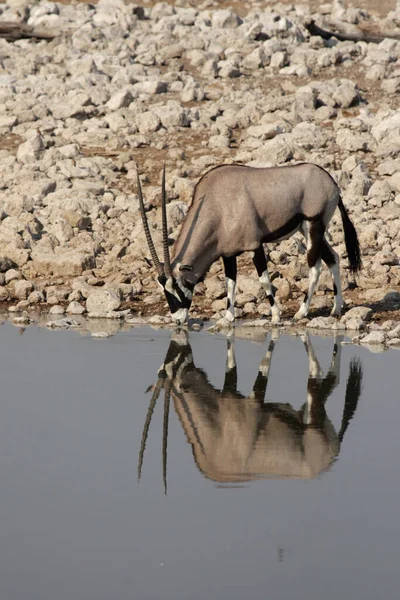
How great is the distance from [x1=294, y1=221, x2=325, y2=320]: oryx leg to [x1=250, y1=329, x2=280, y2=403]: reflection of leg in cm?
96

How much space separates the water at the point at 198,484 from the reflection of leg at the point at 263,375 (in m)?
0.05

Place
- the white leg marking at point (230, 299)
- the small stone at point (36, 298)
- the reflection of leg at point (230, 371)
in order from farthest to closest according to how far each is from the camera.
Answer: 1. the small stone at point (36, 298)
2. the white leg marking at point (230, 299)
3. the reflection of leg at point (230, 371)

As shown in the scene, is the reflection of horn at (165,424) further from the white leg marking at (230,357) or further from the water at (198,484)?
the white leg marking at (230,357)

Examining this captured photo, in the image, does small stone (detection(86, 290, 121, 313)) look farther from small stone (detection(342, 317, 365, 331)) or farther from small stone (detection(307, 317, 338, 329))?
small stone (detection(342, 317, 365, 331))

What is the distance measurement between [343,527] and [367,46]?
1820 cm

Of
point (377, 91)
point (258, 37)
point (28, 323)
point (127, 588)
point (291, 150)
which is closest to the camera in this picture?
point (127, 588)

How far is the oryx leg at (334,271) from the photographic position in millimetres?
12000

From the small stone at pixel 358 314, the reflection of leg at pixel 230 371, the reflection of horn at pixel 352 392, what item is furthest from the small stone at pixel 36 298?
the reflection of horn at pixel 352 392

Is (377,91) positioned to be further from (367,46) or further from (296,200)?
(296,200)

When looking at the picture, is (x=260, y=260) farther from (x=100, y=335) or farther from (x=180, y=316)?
(x=100, y=335)

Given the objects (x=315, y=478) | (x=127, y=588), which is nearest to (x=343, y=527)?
(x=315, y=478)

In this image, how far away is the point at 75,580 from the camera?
4.93 m

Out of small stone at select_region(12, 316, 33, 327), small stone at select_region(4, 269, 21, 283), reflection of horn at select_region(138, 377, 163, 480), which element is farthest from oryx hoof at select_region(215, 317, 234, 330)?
small stone at select_region(4, 269, 21, 283)

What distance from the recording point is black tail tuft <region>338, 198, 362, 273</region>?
12.5 m
